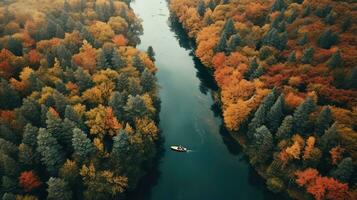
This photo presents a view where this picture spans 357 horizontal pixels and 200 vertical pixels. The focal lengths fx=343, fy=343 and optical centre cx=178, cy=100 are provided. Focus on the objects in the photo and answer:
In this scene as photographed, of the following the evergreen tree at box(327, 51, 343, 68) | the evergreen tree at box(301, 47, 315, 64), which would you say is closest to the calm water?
the evergreen tree at box(301, 47, 315, 64)

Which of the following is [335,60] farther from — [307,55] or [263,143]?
[263,143]

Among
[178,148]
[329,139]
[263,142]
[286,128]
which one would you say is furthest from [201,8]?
[329,139]

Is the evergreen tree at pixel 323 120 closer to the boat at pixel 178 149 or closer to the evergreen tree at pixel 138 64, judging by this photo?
the boat at pixel 178 149

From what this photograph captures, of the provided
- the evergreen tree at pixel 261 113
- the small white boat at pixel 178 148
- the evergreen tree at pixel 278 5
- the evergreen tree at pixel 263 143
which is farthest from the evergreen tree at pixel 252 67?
the evergreen tree at pixel 278 5

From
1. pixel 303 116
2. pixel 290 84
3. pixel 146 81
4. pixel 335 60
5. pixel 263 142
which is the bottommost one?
pixel 263 142

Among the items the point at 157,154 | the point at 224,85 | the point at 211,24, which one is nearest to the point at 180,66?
the point at 211,24

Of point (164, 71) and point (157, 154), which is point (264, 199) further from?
point (164, 71)

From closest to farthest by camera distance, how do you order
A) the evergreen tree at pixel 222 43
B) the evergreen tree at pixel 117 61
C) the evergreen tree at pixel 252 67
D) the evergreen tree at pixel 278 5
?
the evergreen tree at pixel 117 61 < the evergreen tree at pixel 252 67 < the evergreen tree at pixel 222 43 < the evergreen tree at pixel 278 5
